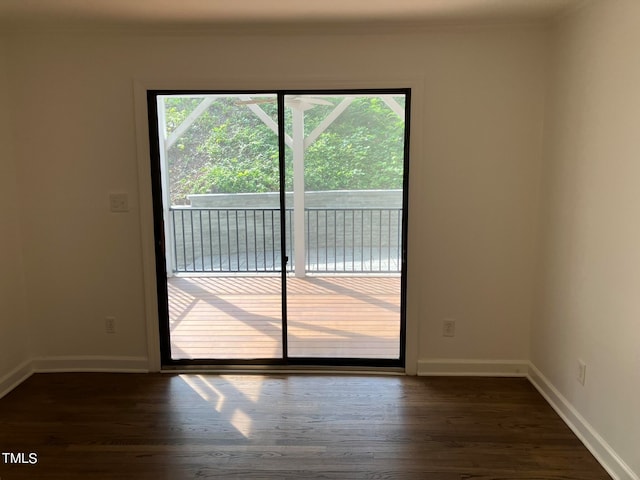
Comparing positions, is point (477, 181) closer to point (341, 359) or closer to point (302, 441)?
point (341, 359)

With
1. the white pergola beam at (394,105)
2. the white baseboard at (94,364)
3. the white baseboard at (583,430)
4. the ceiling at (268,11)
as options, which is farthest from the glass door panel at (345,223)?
the white baseboard at (94,364)

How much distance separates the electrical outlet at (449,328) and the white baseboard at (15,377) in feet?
9.26

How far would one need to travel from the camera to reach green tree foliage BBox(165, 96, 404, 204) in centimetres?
422

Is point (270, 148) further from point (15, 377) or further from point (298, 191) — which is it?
point (15, 377)

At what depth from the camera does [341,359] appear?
3258mm

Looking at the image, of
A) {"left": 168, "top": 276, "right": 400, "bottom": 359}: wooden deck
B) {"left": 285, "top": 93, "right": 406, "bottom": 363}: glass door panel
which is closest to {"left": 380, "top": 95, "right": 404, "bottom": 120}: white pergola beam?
{"left": 285, "top": 93, "right": 406, "bottom": 363}: glass door panel

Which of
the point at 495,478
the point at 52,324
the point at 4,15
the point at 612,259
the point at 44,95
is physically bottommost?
the point at 495,478

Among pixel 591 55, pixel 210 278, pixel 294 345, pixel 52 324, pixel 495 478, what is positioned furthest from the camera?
pixel 210 278

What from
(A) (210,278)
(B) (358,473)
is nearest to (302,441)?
(B) (358,473)

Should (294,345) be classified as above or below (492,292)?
below

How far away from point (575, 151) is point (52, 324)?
344 cm

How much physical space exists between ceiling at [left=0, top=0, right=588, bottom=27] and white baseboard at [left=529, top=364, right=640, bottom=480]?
84.8 inches

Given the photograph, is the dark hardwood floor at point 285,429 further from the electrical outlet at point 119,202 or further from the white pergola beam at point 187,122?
the white pergola beam at point 187,122

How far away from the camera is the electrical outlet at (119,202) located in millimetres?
3025
